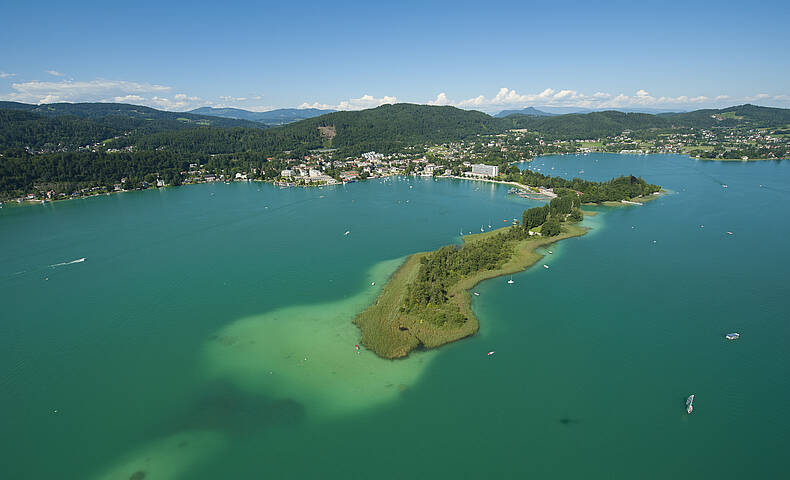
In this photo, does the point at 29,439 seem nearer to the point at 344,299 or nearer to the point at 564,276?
the point at 344,299

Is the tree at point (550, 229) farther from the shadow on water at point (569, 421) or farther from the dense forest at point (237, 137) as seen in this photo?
the shadow on water at point (569, 421)

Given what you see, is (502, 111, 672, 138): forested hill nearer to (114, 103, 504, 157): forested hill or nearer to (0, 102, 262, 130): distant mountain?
(114, 103, 504, 157): forested hill

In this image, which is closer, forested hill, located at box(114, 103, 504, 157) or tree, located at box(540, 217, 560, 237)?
tree, located at box(540, 217, 560, 237)

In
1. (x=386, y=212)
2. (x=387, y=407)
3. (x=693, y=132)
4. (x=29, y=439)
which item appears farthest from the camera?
(x=693, y=132)

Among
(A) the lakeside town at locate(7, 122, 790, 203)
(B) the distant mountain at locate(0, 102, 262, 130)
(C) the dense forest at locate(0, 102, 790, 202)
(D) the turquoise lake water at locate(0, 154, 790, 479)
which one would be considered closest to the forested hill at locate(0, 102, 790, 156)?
(C) the dense forest at locate(0, 102, 790, 202)

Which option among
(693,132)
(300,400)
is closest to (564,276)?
(300,400)

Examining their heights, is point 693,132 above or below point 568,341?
above

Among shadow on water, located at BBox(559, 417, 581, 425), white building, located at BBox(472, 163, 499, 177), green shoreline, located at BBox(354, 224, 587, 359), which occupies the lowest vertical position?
shadow on water, located at BBox(559, 417, 581, 425)

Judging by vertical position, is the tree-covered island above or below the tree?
below

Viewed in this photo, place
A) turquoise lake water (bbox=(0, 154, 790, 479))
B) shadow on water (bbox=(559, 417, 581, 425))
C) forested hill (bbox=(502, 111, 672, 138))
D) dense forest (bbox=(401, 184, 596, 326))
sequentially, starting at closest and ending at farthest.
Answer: turquoise lake water (bbox=(0, 154, 790, 479)) < shadow on water (bbox=(559, 417, 581, 425)) < dense forest (bbox=(401, 184, 596, 326)) < forested hill (bbox=(502, 111, 672, 138))
